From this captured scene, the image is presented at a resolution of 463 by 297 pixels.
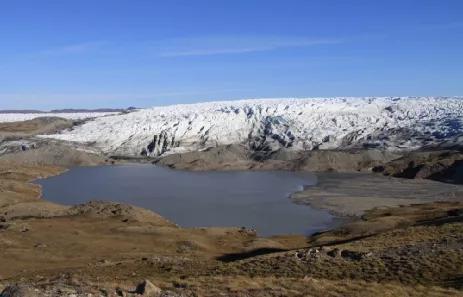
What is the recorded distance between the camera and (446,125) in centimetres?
9644

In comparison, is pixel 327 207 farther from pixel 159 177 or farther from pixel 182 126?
pixel 182 126

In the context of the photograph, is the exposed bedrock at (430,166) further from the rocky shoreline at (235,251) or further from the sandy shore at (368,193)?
the rocky shoreline at (235,251)

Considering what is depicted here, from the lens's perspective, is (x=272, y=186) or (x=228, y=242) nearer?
(x=228, y=242)

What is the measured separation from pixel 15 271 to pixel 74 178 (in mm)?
52955

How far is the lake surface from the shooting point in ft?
139

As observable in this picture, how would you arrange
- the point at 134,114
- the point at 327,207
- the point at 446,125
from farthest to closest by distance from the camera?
the point at 134,114 → the point at 446,125 → the point at 327,207

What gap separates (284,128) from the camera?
106375mm

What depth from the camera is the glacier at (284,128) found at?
323ft

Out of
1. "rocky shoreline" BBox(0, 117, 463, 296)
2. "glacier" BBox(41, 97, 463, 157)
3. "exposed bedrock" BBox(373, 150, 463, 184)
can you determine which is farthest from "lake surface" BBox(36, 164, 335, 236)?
"glacier" BBox(41, 97, 463, 157)

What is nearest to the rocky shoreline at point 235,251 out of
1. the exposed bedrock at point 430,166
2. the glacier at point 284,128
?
the exposed bedrock at point 430,166

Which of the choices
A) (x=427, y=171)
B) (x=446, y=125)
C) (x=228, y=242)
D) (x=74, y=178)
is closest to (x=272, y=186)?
(x=427, y=171)

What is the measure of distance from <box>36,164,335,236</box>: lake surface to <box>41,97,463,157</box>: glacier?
1883 cm

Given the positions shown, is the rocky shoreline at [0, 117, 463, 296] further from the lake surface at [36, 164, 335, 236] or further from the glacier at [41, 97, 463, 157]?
the glacier at [41, 97, 463, 157]

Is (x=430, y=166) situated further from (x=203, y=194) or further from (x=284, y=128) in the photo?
(x=284, y=128)
